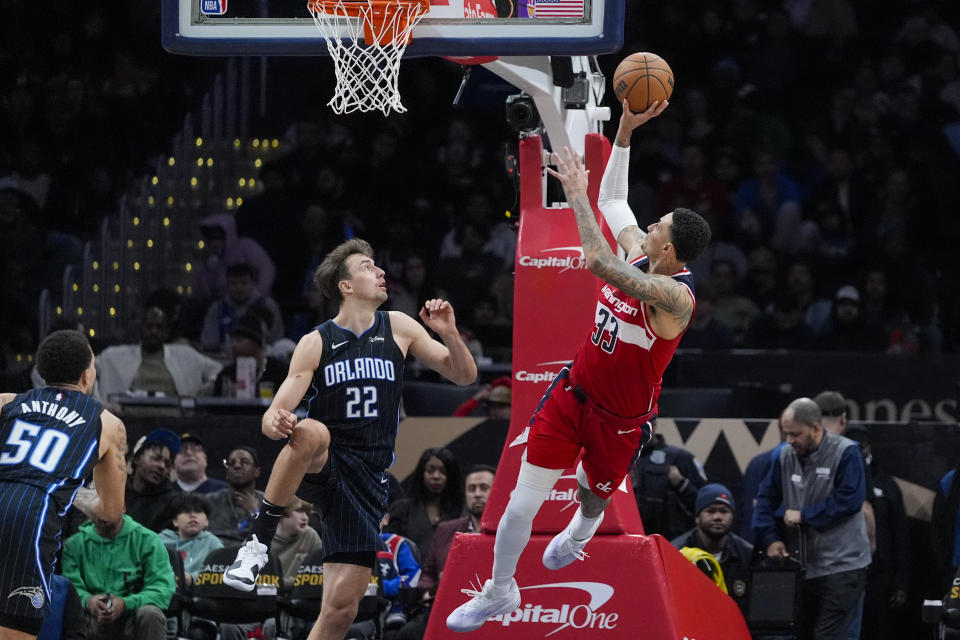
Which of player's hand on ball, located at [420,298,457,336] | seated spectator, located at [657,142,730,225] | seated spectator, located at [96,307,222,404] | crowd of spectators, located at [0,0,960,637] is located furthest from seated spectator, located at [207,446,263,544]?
seated spectator, located at [657,142,730,225]

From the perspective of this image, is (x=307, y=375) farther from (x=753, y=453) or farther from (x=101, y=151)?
(x=101, y=151)

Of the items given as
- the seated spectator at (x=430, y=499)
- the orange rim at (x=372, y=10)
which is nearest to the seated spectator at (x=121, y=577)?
the seated spectator at (x=430, y=499)

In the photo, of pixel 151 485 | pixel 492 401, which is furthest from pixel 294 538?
pixel 492 401

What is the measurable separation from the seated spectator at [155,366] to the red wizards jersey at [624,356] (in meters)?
6.24

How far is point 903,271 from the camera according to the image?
51.4ft

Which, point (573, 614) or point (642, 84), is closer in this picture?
point (642, 84)

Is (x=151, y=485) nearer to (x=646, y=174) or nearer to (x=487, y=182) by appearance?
(x=487, y=182)

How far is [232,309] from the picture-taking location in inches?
599

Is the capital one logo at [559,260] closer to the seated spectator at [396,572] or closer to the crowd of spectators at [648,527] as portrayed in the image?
the crowd of spectators at [648,527]

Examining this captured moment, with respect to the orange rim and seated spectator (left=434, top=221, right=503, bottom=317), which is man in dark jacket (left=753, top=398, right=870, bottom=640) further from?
seated spectator (left=434, top=221, right=503, bottom=317)

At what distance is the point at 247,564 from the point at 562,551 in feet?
5.84

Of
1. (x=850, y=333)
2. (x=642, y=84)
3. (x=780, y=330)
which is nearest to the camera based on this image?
(x=642, y=84)

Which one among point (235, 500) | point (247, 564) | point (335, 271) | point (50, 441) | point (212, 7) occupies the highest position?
point (212, 7)

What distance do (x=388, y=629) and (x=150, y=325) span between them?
13.1 ft
